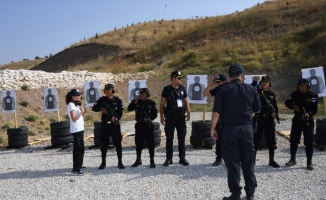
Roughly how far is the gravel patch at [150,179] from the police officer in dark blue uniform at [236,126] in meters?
0.64

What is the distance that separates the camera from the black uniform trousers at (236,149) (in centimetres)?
487

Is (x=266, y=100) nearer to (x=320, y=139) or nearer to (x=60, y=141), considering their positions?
(x=320, y=139)

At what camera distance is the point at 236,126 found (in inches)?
193

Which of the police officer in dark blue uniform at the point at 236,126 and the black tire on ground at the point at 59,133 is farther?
the black tire on ground at the point at 59,133

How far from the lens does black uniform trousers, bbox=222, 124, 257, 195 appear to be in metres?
4.87

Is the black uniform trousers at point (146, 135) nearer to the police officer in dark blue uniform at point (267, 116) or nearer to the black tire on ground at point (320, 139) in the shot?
the police officer in dark blue uniform at point (267, 116)

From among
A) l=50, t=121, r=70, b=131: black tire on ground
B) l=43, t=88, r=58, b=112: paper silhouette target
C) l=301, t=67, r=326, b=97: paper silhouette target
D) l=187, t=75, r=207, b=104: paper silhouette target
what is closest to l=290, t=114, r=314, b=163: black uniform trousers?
l=301, t=67, r=326, b=97: paper silhouette target

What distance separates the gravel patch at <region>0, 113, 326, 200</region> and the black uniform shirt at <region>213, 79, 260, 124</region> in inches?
50.8

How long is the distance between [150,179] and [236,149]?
2205 millimetres

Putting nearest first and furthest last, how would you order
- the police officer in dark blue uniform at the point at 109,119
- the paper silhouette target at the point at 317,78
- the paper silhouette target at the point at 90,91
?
the police officer in dark blue uniform at the point at 109,119 < the paper silhouette target at the point at 317,78 < the paper silhouette target at the point at 90,91

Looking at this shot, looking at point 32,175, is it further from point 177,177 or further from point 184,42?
point 184,42

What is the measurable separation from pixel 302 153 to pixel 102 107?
4.73m

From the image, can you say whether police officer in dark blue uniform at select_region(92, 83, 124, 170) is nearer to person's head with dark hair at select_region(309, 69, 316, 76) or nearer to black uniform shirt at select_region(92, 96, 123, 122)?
black uniform shirt at select_region(92, 96, 123, 122)

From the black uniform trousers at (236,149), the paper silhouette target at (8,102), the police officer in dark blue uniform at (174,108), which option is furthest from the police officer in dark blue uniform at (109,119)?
the paper silhouette target at (8,102)
